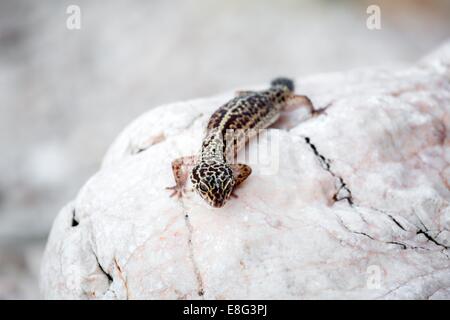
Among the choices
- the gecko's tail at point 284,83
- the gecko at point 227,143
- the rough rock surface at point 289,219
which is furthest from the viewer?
the gecko's tail at point 284,83

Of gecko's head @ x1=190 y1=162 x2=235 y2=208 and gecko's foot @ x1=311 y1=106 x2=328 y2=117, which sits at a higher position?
gecko's foot @ x1=311 y1=106 x2=328 y2=117

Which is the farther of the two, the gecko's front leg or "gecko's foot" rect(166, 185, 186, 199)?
the gecko's front leg

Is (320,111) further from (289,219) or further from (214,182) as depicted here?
(214,182)

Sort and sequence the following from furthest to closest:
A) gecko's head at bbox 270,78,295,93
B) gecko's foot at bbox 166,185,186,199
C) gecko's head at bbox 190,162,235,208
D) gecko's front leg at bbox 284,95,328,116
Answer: gecko's head at bbox 270,78,295,93
gecko's front leg at bbox 284,95,328,116
gecko's foot at bbox 166,185,186,199
gecko's head at bbox 190,162,235,208

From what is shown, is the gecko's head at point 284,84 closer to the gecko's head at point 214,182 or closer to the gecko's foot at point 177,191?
the gecko's head at point 214,182

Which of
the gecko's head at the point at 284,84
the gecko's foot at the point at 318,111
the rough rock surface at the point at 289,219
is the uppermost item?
the gecko's head at the point at 284,84

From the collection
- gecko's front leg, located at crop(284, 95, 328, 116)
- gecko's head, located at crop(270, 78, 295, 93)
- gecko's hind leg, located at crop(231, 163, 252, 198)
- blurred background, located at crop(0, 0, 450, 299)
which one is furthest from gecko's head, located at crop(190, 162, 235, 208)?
blurred background, located at crop(0, 0, 450, 299)

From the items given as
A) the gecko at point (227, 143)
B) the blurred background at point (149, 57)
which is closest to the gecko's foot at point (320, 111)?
the gecko at point (227, 143)

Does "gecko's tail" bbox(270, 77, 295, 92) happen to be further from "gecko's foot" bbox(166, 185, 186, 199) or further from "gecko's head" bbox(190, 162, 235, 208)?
"gecko's foot" bbox(166, 185, 186, 199)
